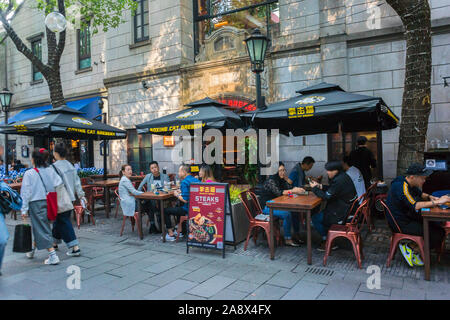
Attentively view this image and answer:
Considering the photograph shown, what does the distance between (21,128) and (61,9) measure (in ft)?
14.5

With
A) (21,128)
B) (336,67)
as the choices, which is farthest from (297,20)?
(21,128)

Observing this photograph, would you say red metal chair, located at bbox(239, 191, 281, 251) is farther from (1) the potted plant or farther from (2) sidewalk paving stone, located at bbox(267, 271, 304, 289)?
(2) sidewalk paving stone, located at bbox(267, 271, 304, 289)

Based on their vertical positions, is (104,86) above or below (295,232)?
above

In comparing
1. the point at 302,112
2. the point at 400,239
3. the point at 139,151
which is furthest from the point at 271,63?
the point at 400,239

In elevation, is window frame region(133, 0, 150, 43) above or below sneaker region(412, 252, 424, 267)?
above

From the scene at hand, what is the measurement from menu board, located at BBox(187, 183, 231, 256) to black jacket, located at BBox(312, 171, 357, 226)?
5.13ft

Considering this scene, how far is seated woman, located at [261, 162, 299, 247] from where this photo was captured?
587cm

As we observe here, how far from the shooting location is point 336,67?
29.3ft

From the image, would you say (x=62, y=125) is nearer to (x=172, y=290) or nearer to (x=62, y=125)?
(x=62, y=125)

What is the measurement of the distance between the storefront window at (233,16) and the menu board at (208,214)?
6.83 m

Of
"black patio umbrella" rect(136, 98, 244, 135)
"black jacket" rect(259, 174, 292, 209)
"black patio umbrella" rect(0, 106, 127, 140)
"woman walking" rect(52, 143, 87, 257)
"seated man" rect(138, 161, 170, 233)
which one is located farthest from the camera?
"black patio umbrella" rect(0, 106, 127, 140)

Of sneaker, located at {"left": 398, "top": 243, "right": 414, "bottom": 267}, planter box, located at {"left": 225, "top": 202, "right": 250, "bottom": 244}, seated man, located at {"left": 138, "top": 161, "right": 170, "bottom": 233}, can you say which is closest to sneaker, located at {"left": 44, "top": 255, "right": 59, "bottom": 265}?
seated man, located at {"left": 138, "top": 161, "right": 170, "bottom": 233}
